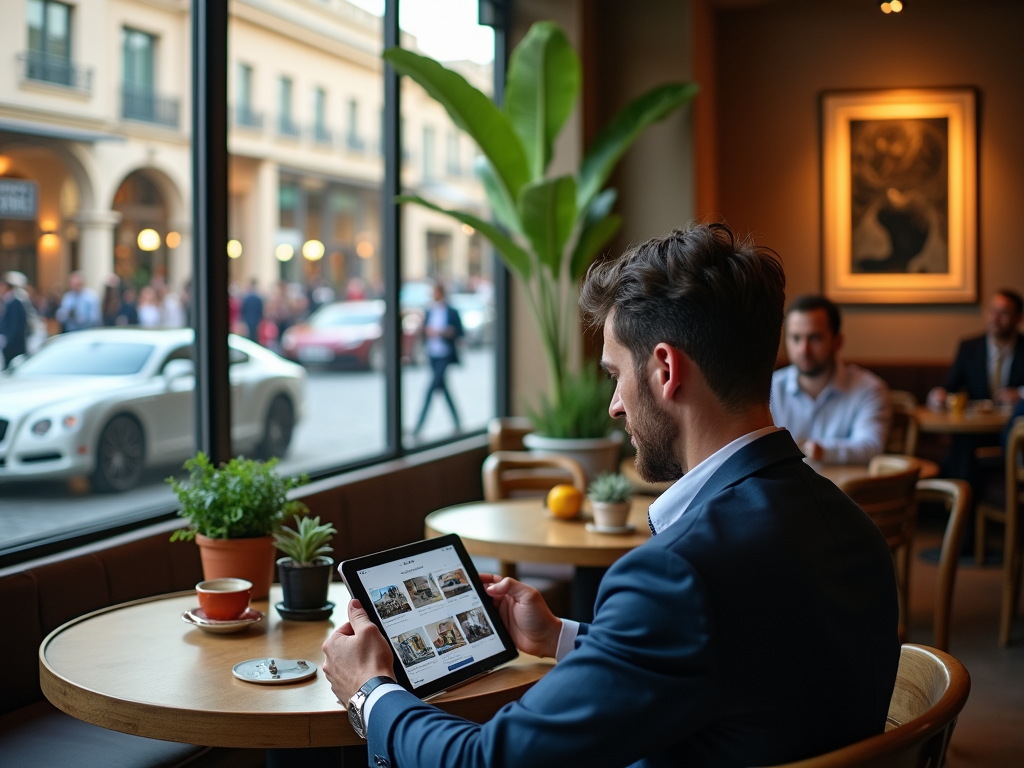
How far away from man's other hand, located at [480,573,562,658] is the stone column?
248 cm

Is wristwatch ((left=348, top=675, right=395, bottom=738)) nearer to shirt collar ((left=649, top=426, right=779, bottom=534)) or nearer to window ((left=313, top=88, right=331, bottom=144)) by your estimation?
shirt collar ((left=649, top=426, right=779, bottom=534))

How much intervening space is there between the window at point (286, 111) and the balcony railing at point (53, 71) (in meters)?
2.89

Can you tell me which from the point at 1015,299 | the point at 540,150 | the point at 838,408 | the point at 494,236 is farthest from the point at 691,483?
the point at 1015,299

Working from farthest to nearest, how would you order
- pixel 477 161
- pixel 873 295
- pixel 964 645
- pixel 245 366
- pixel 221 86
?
pixel 873 295, pixel 477 161, pixel 245 366, pixel 964 645, pixel 221 86

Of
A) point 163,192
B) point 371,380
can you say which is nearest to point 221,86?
point 163,192

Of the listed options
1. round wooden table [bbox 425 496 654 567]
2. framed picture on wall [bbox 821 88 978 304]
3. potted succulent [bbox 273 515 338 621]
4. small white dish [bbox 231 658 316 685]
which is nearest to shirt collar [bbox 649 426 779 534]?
small white dish [bbox 231 658 316 685]

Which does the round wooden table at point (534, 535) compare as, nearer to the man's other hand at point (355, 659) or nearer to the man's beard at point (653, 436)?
the man's other hand at point (355, 659)

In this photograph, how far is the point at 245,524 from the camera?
7.48ft

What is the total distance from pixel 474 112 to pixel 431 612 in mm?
3504

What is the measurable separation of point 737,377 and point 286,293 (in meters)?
6.10

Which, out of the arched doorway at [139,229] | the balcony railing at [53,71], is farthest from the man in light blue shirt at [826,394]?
the balcony railing at [53,71]

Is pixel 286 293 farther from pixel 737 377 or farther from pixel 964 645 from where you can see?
pixel 737 377

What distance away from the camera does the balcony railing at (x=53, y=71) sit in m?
3.17

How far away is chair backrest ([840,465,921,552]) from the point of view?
3020 mm
